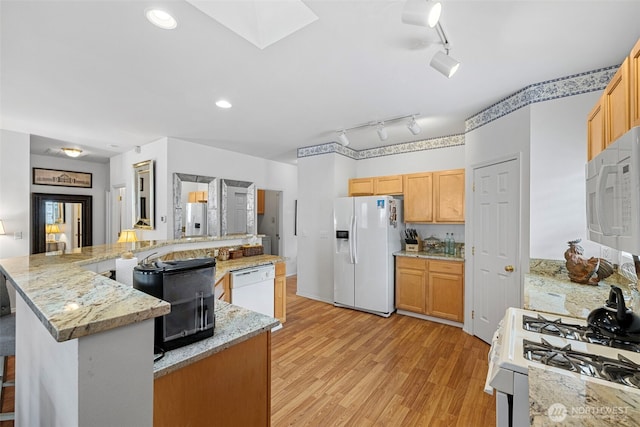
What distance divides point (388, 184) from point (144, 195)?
12.6ft

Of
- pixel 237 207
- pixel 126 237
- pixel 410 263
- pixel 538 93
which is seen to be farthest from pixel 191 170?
pixel 538 93

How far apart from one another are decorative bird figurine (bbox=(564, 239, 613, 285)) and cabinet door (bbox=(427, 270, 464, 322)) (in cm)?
138

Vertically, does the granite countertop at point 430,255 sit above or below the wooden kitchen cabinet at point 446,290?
above

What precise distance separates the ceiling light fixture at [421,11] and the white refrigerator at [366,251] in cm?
258

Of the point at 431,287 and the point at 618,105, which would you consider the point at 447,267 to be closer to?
the point at 431,287

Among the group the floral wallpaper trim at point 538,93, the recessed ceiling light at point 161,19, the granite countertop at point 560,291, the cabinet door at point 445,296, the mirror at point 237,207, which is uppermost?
the recessed ceiling light at point 161,19

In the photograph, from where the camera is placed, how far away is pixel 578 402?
83 centimetres

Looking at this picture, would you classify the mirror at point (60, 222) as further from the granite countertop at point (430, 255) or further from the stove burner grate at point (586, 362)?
the stove burner grate at point (586, 362)

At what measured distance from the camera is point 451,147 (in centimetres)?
395

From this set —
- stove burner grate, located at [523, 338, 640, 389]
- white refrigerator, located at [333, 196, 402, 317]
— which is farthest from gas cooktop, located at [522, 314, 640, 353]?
white refrigerator, located at [333, 196, 402, 317]

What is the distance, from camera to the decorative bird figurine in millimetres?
2008

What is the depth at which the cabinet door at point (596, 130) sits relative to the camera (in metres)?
1.57

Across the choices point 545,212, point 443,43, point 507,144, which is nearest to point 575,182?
point 545,212

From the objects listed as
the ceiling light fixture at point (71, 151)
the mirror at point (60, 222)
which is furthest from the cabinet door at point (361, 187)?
the mirror at point (60, 222)
